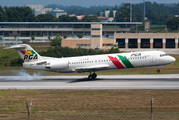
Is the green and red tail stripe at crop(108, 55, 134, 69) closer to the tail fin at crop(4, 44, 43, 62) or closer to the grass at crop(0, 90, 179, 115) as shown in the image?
the grass at crop(0, 90, 179, 115)

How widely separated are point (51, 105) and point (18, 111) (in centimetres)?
238

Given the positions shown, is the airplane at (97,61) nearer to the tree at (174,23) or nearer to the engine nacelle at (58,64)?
the engine nacelle at (58,64)

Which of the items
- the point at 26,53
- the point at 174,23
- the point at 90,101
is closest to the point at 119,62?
the point at 26,53

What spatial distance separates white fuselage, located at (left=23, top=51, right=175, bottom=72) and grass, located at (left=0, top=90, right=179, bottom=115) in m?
8.61

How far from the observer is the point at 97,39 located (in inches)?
3826

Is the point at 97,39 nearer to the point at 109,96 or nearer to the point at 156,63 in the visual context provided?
the point at 156,63

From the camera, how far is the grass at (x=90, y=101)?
62.1 ft

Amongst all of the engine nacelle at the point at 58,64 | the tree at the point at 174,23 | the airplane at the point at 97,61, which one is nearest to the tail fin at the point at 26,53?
the airplane at the point at 97,61

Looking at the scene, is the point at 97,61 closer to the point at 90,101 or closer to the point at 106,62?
the point at 106,62

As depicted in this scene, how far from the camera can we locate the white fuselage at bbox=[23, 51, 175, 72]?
114 feet

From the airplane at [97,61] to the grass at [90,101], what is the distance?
8.63m

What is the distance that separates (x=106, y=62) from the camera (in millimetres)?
35125

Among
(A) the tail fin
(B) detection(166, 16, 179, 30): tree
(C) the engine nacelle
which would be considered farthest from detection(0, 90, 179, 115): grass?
(B) detection(166, 16, 179, 30): tree

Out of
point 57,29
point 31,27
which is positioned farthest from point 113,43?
point 31,27
